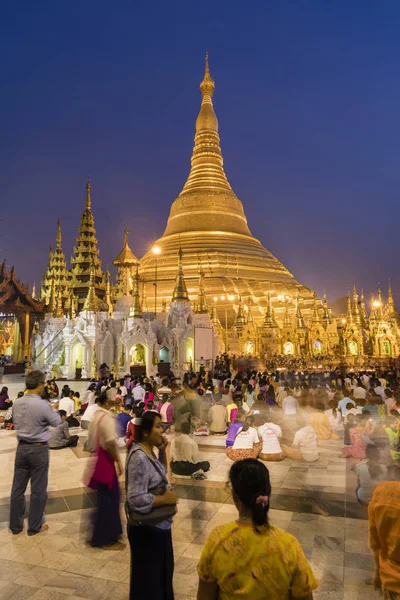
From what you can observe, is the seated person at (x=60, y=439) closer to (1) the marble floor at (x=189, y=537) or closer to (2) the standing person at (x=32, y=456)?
(1) the marble floor at (x=189, y=537)

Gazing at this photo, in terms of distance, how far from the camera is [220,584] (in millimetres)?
2170

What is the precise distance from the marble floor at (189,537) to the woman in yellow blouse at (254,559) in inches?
86.5

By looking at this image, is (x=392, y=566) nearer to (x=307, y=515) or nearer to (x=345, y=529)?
(x=345, y=529)

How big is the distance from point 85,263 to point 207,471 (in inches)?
1737

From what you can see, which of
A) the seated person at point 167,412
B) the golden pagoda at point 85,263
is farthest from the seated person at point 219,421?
the golden pagoda at point 85,263

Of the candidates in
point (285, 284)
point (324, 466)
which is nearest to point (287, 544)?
point (324, 466)

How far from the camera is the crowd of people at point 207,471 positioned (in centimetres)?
216

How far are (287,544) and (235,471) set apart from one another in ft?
1.35

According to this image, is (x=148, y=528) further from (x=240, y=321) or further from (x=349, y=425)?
(x=240, y=321)

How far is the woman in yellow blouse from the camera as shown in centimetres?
212

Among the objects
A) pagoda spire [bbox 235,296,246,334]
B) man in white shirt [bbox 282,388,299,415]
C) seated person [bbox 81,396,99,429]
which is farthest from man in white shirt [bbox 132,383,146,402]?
pagoda spire [bbox 235,296,246,334]

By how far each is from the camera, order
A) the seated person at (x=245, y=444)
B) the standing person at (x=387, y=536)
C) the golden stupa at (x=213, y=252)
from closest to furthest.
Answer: the standing person at (x=387, y=536) < the seated person at (x=245, y=444) < the golden stupa at (x=213, y=252)

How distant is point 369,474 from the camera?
6.00 meters

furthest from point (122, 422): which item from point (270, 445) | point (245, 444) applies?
point (270, 445)
